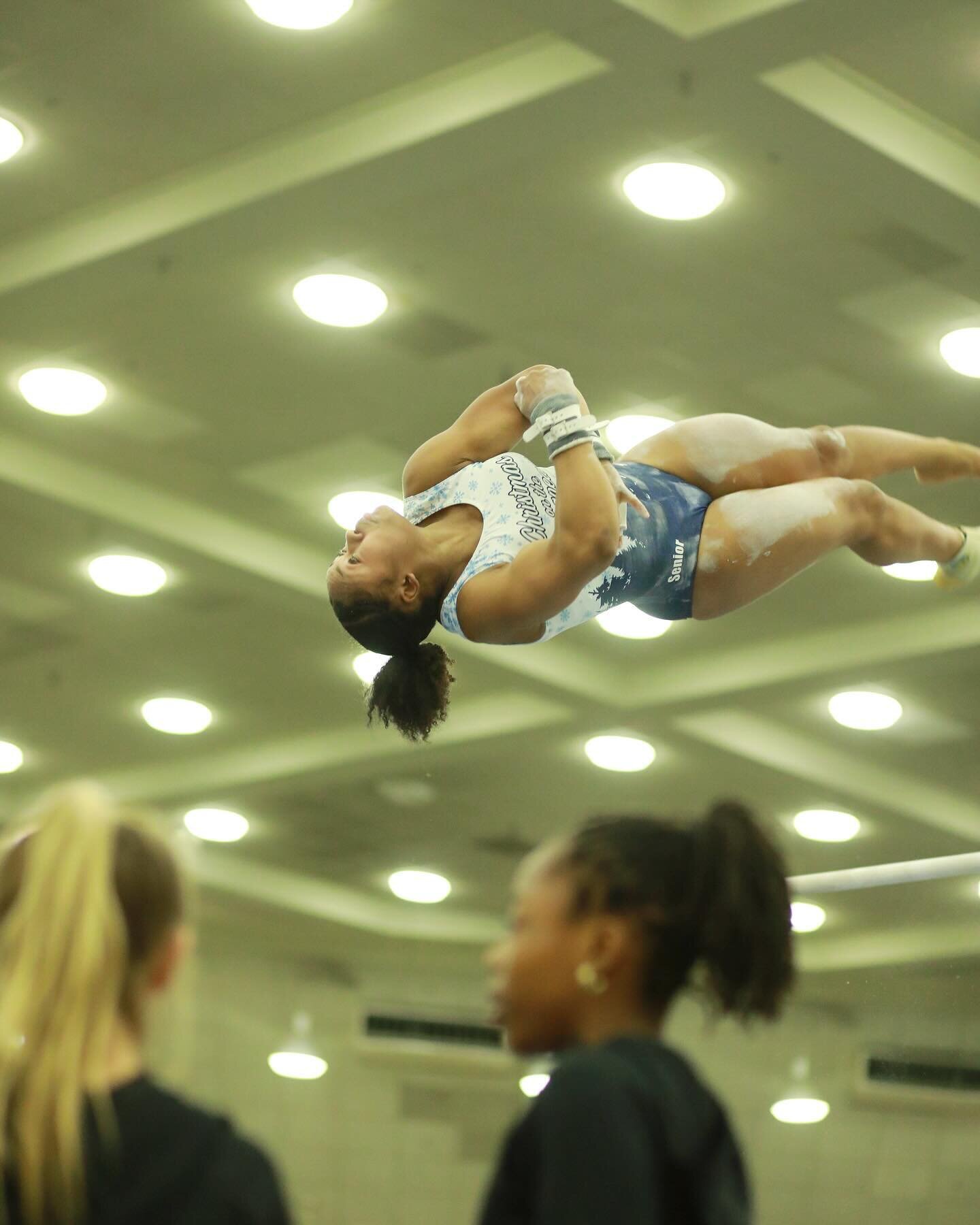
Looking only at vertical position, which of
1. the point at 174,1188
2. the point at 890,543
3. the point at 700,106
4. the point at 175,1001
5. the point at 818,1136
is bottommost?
the point at 174,1188

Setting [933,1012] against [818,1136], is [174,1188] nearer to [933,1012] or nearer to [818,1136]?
[933,1012]

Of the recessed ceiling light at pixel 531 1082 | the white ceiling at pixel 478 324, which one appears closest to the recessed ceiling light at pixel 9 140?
the white ceiling at pixel 478 324

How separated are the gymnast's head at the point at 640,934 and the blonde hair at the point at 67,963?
15.5 inches

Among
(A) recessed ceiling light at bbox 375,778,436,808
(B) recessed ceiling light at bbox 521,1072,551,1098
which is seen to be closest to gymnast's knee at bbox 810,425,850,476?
(A) recessed ceiling light at bbox 375,778,436,808

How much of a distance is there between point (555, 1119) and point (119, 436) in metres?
4.80

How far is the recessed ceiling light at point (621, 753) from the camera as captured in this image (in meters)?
8.44

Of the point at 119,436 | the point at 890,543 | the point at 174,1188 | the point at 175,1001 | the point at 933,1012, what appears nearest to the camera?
the point at 174,1188

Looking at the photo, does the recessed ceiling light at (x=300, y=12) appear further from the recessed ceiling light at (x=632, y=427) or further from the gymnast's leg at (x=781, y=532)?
the recessed ceiling light at (x=632, y=427)

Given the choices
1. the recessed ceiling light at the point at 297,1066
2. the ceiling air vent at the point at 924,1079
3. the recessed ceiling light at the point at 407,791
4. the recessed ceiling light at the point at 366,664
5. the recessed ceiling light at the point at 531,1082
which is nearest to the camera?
the ceiling air vent at the point at 924,1079

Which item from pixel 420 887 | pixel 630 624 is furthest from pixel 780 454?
pixel 420 887

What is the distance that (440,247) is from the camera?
5.30 meters

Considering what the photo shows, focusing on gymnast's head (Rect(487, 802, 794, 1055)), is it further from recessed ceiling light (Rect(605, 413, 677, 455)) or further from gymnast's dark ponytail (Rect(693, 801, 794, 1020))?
recessed ceiling light (Rect(605, 413, 677, 455))

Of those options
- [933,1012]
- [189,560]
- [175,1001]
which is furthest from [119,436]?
[175,1001]

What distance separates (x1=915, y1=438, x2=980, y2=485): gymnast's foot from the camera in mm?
4340
